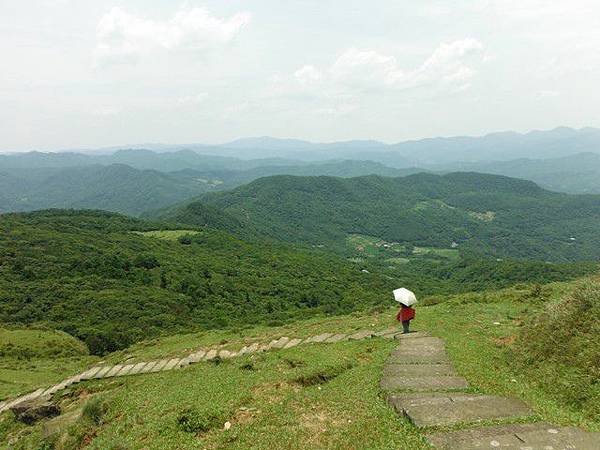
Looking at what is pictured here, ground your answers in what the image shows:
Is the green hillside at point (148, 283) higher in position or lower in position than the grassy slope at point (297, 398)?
lower

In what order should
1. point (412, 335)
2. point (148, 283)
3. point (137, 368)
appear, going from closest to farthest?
point (412, 335) → point (137, 368) → point (148, 283)

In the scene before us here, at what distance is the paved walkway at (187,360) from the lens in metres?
20.1

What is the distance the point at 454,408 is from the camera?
10.4 m

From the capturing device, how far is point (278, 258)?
4943 inches

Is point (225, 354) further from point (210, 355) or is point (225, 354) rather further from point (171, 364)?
point (171, 364)

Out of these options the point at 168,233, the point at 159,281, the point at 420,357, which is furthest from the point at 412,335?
the point at 168,233

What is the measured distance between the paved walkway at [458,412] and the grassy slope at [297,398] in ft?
1.41

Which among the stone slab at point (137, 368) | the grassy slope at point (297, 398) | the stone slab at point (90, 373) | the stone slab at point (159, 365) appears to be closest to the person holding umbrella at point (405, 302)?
the grassy slope at point (297, 398)

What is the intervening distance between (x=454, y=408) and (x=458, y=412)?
0.24 m

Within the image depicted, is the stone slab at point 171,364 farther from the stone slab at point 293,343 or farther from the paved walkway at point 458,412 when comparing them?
the paved walkway at point 458,412

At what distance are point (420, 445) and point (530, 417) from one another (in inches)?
127

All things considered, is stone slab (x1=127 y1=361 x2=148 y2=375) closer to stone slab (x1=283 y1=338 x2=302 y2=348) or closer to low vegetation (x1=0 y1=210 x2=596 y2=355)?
stone slab (x1=283 y1=338 x2=302 y2=348)

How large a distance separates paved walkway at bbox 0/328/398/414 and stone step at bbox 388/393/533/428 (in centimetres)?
750

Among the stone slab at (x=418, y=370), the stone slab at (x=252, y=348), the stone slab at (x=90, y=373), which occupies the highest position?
the stone slab at (x=418, y=370)
